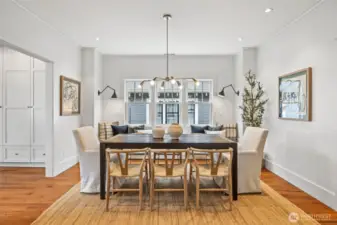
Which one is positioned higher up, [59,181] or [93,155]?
[93,155]

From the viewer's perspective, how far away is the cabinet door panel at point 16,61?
5.34m

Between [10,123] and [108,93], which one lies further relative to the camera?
[108,93]

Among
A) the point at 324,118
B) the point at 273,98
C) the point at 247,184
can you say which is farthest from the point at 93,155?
the point at 273,98

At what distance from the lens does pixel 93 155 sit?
12.2 feet

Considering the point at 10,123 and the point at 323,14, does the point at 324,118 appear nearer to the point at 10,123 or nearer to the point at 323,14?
the point at 323,14

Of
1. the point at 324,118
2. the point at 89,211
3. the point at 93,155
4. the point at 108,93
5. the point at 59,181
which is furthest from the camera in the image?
the point at 108,93

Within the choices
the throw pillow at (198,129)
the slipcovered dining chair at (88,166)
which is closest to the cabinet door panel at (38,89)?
the slipcovered dining chair at (88,166)

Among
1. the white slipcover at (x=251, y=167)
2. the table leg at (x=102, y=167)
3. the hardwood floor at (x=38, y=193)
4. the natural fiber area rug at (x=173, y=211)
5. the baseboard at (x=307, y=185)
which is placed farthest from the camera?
the white slipcover at (x=251, y=167)

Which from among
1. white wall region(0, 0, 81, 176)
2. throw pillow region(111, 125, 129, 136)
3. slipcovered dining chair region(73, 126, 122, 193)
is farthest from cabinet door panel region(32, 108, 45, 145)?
slipcovered dining chair region(73, 126, 122, 193)

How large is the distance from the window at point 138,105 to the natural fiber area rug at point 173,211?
11.1 ft

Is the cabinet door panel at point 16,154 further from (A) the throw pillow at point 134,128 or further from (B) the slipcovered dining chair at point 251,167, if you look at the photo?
(B) the slipcovered dining chair at point 251,167

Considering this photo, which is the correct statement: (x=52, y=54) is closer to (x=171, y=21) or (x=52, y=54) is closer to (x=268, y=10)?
(x=171, y=21)

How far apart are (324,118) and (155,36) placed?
3.23m

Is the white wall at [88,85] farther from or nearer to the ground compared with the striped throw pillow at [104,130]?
farther from the ground
